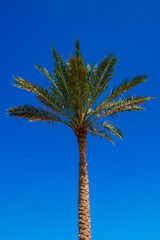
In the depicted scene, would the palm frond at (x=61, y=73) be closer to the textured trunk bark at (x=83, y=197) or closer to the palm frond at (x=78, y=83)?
the palm frond at (x=78, y=83)

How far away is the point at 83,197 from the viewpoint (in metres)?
11.3

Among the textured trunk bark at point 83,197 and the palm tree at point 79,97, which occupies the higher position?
the palm tree at point 79,97

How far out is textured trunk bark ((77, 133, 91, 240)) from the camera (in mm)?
10633

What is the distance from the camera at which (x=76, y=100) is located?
12.6 meters

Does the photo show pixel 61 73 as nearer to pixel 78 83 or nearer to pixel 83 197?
pixel 78 83

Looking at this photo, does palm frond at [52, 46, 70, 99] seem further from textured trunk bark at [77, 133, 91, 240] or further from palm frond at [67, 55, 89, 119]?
textured trunk bark at [77, 133, 91, 240]

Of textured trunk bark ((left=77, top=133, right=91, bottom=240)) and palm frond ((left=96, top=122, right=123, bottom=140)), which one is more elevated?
palm frond ((left=96, top=122, right=123, bottom=140))

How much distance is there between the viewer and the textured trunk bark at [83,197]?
10633 millimetres

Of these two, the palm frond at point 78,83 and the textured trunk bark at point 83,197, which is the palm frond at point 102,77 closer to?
the palm frond at point 78,83

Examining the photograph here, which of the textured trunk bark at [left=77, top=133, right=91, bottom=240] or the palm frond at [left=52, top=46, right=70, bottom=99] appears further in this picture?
the palm frond at [left=52, top=46, right=70, bottom=99]

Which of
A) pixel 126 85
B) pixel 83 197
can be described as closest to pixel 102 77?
pixel 126 85

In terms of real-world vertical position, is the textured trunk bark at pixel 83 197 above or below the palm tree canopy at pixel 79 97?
below

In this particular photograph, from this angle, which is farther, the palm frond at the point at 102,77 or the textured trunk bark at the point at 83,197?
the palm frond at the point at 102,77

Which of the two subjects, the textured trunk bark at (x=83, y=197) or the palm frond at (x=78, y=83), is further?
the palm frond at (x=78, y=83)
